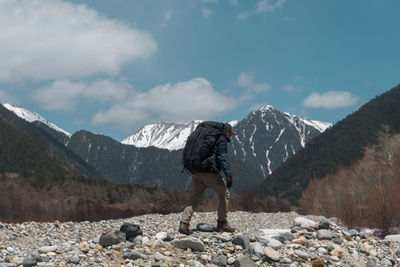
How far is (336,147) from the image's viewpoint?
16212 centimetres

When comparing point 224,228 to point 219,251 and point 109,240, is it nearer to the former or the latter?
point 219,251

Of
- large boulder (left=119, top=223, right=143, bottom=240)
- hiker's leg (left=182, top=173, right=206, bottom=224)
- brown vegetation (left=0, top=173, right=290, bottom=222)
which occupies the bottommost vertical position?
brown vegetation (left=0, top=173, right=290, bottom=222)

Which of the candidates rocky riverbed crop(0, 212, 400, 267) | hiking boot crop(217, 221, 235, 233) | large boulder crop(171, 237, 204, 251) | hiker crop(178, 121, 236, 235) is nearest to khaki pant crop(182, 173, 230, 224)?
hiker crop(178, 121, 236, 235)

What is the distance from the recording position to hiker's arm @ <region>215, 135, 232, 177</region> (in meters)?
7.04

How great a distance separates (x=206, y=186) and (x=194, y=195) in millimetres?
355

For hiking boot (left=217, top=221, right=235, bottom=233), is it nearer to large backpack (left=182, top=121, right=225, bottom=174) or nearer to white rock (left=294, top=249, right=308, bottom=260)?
large backpack (left=182, top=121, right=225, bottom=174)

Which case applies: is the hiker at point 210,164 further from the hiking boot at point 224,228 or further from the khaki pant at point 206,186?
the hiking boot at point 224,228

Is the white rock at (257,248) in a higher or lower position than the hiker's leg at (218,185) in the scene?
lower

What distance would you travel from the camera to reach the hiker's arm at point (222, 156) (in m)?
7.04

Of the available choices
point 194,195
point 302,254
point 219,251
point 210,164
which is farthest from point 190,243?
point 302,254

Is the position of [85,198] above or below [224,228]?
below

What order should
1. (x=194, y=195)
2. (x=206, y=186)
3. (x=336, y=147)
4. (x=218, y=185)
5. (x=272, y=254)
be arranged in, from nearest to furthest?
(x=272, y=254)
(x=218, y=185)
(x=206, y=186)
(x=194, y=195)
(x=336, y=147)

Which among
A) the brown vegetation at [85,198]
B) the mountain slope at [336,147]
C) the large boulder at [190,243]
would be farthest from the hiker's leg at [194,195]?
the mountain slope at [336,147]

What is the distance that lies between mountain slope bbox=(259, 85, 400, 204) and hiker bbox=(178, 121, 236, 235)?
13866cm
